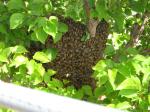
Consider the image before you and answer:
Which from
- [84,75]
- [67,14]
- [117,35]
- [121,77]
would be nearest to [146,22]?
[117,35]

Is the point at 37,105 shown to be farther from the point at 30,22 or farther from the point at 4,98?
the point at 30,22

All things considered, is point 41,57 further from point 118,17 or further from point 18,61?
point 118,17

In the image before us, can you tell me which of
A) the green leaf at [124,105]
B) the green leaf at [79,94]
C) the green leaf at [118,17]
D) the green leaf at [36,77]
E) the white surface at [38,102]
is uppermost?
the green leaf at [118,17]

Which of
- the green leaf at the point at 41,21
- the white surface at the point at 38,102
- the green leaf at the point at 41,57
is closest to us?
the white surface at the point at 38,102

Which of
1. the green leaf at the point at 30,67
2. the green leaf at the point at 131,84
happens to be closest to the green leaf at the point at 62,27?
the green leaf at the point at 30,67

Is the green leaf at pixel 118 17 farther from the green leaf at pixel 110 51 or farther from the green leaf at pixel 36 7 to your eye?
the green leaf at pixel 36 7

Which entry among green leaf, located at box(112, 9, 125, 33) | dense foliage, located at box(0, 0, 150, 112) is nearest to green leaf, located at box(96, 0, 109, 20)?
dense foliage, located at box(0, 0, 150, 112)

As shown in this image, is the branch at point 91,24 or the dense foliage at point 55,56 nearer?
the dense foliage at point 55,56

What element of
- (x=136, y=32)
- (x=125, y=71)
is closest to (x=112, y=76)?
(x=125, y=71)
